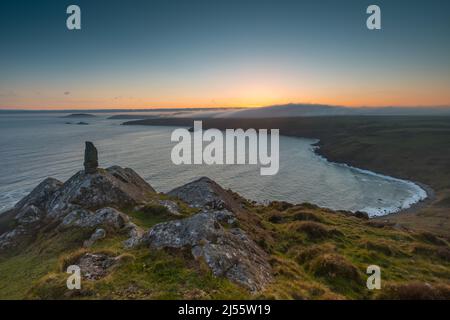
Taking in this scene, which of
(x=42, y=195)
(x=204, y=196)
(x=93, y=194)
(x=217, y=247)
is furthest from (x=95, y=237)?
(x=42, y=195)

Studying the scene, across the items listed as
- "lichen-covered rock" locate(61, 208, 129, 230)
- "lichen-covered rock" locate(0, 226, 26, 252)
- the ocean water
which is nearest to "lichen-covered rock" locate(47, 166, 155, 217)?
"lichen-covered rock" locate(61, 208, 129, 230)

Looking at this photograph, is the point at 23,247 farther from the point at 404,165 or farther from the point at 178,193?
the point at 404,165

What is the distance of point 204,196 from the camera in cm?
2859

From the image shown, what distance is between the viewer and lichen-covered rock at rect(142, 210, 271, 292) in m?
13.6

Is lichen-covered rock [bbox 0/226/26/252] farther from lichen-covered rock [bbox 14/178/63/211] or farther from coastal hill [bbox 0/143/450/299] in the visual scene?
lichen-covered rock [bbox 14/178/63/211]

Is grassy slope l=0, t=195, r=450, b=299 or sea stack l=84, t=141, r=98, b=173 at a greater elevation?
sea stack l=84, t=141, r=98, b=173

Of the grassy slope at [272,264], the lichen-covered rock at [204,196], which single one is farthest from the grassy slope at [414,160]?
the lichen-covered rock at [204,196]

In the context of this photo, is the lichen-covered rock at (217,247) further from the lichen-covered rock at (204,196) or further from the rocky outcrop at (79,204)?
the lichen-covered rock at (204,196)

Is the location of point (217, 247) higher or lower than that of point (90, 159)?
lower

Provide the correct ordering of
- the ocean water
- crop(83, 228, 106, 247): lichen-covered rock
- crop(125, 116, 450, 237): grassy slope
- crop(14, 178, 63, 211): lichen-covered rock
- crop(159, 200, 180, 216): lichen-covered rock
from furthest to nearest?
the ocean water < crop(125, 116, 450, 237): grassy slope < crop(14, 178, 63, 211): lichen-covered rock < crop(159, 200, 180, 216): lichen-covered rock < crop(83, 228, 106, 247): lichen-covered rock

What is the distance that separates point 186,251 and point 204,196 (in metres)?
13.7

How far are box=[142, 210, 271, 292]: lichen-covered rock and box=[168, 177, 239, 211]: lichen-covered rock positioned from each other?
8811 mm

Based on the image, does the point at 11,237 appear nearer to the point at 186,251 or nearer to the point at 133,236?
the point at 133,236
